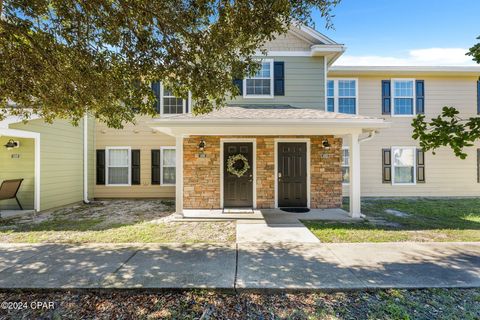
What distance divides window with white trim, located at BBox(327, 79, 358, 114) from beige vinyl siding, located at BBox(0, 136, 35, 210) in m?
11.2

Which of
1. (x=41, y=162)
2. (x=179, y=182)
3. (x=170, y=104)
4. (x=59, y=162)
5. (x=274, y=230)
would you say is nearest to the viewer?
(x=274, y=230)

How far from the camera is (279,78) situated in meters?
9.30

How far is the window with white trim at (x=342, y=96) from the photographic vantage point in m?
10.9

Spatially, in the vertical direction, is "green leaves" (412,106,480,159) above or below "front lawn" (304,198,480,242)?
above

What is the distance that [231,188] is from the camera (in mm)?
8625

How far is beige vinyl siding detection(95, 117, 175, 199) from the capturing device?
10852mm

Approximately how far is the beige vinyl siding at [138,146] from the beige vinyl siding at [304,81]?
422cm

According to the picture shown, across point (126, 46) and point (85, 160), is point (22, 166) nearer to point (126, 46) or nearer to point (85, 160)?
point (85, 160)

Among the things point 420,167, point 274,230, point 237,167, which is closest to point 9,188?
point 237,167

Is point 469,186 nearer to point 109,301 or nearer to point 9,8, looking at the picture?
point 109,301

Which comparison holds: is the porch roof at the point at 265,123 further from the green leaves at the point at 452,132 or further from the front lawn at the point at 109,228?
the green leaves at the point at 452,132

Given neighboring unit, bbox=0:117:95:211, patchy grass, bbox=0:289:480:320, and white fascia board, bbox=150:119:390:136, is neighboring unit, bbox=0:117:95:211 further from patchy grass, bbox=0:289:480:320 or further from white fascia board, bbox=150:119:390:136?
patchy grass, bbox=0:289:480:320

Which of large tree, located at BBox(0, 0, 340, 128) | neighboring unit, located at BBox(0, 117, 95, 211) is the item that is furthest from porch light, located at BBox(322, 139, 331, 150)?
neighboring unit, located at BBox(0, 117, 95, 211)

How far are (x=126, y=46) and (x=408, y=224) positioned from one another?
7.78m
